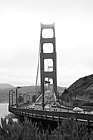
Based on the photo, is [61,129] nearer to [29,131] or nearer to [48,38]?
[29,131]

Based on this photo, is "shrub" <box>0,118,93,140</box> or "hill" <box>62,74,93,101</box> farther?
"hill" <box>62,74,93,101</box>

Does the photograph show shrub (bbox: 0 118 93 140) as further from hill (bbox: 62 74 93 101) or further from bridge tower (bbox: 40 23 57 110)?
bridge tower (bbox: 40 23 57 110)

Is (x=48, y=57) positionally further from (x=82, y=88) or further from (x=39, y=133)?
(x=39, y=133)

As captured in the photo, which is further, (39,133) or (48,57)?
(48,57)

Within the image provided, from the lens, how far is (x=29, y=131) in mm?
16969

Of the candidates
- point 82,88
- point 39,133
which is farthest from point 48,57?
point 39,133

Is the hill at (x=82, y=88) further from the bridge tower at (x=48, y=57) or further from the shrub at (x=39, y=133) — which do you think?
the shrub at (x=39, y=133)

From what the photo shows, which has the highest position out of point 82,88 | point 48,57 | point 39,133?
point 48,57

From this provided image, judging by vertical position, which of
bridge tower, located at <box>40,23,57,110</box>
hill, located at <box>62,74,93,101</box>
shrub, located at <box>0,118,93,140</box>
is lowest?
shrub, located at <box>0,118,93,140</box>

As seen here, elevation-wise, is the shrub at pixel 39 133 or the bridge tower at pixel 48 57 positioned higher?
the bridge tower at pixel 48 57

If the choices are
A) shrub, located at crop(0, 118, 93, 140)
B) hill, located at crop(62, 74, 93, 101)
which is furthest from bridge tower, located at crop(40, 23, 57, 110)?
shrub, located at crop(0, 118, 93, 140)

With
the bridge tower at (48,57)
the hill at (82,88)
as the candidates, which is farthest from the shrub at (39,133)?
the bridge tower at (48,57)

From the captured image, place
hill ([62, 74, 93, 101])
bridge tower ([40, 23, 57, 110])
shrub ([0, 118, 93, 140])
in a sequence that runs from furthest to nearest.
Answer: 1. bridge tower ([40, 23, 57, 110])
2. hill ([62, 74, 93, 101])
3. shrub ([0, 118, 93, 140])

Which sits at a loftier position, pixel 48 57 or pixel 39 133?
pixel 48 57
